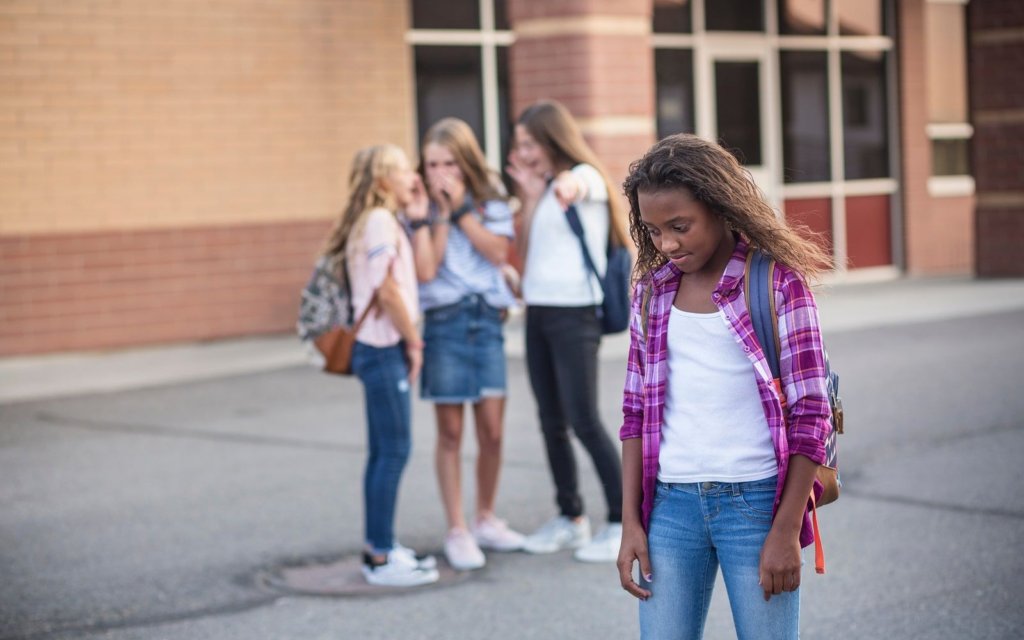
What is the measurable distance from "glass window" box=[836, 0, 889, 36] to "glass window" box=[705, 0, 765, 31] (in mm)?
1281

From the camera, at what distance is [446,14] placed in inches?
596

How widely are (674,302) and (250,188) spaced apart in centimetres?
1110

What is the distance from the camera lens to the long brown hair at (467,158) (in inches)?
235

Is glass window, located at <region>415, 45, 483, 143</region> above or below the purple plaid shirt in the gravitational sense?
above

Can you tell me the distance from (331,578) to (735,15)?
42.1 feet

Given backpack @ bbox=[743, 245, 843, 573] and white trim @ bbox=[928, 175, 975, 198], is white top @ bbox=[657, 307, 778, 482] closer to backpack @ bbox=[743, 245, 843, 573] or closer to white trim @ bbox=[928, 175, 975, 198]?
backpack @ bbox=[743, 245, 843, 573]

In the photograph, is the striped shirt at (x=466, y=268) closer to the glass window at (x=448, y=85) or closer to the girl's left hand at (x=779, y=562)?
the girl's left hand at (x=779, y=562)

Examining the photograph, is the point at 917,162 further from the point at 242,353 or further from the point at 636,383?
the point at 636,383

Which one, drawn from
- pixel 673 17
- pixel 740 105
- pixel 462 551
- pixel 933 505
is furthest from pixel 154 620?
pixel 740 105

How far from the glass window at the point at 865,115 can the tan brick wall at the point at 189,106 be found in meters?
6.53

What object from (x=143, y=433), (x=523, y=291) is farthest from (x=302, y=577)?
(x=143, y=433)

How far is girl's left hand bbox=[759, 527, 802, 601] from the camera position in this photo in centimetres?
299

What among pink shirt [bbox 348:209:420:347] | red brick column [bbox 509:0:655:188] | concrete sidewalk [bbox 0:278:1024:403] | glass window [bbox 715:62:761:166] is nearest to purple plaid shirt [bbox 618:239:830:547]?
pink shirt [bbox 348:209:420:347]

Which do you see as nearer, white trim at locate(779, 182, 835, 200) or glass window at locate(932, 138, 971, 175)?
white trim at locate(779, 182, 835, 200)
